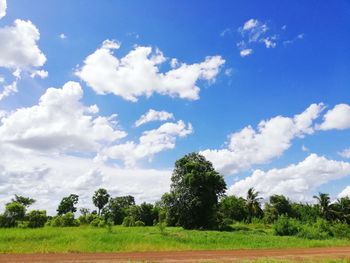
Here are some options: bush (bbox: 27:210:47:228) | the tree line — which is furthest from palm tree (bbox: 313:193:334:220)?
bush (bbox: 27:210:47:228)

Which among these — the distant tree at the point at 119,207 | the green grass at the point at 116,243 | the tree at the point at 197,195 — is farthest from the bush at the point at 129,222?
the green grass at the point at 116,243

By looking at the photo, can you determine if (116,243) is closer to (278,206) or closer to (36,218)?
(36,218)

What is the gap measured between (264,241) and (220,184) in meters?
22.4

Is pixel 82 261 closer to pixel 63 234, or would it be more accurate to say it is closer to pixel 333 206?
pixel 63 234

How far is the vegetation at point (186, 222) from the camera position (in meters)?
33.7

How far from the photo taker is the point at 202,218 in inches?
2330

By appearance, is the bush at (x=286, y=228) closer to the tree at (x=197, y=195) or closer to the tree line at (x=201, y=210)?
the tree line at (x=201, y=210)

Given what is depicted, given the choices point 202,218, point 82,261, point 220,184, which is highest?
point 220,184

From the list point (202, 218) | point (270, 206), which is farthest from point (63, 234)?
point (270, 206)

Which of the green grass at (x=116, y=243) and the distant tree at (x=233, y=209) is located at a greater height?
the distant tree at (x=233, y=209)

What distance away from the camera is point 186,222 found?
58375 mm

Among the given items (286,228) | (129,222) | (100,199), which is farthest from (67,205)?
(286,228)

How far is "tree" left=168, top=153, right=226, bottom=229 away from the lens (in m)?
58.4

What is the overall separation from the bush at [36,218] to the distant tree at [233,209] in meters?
39.5
